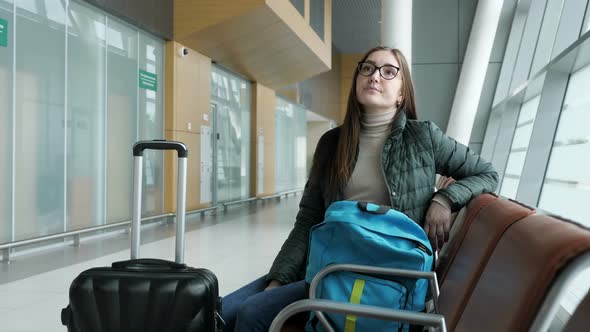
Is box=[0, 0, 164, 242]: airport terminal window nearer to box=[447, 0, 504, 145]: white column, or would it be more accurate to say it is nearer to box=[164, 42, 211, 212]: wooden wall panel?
box=[164, 42, 211, 212]: wooden wall panel

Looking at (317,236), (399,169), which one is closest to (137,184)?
(317,236)

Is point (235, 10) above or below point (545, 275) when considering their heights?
above

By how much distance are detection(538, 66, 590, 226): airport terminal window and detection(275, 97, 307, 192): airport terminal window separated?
12.6 metres

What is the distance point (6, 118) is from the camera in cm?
561

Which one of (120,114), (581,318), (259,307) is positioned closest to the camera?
(581,318)

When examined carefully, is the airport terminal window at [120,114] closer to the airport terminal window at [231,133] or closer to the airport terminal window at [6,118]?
the airport terminal window at [6,118]

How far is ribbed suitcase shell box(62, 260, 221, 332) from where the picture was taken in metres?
1.64

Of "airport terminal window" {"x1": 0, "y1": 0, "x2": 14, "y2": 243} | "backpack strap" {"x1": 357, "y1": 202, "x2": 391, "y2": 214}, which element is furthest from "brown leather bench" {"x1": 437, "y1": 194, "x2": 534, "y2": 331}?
"airport terminal window" {"x1": 0, "y1": 0, "x2": 14, "y2": 243}

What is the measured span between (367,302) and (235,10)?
8199 millimetres

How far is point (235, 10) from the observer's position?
8938 millimetres

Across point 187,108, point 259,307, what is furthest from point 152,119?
point 259,307

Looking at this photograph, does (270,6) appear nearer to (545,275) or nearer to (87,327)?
(87,327)

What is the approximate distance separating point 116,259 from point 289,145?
13206mm

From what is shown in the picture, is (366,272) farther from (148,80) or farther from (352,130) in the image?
(148,80)
